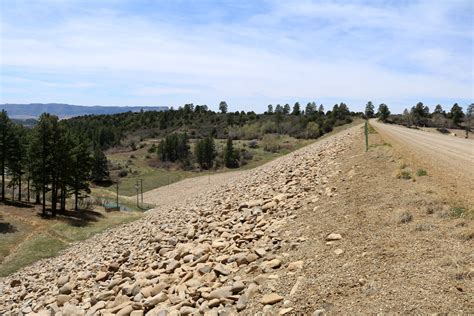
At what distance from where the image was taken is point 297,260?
33.1 ft

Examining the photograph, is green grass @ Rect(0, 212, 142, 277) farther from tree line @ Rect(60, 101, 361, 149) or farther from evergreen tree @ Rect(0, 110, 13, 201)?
tree line @ Rect(60, 101, 361, 149)

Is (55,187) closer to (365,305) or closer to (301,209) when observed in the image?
(301,209)

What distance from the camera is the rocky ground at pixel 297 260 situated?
7.91 metres

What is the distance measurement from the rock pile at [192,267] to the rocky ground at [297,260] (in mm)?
48

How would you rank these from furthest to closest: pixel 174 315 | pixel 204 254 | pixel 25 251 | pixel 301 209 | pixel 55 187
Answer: pixel 55 187 < pixel 25 251 < pixel 301 209 < pixel 204 254 < pixel 174 315

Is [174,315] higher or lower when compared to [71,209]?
higher

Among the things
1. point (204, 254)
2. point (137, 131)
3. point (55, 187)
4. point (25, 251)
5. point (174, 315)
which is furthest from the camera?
point (137, 131)

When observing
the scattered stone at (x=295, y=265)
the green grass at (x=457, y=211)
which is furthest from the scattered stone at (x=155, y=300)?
the green grass at (x=457, y=211)

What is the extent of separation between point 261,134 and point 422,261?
150 metres

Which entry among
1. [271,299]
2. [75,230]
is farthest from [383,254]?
[75,230]

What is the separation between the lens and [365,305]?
7395 millimetres

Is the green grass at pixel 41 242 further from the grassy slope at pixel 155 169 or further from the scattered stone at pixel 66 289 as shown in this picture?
the grassy slope at pixel 155 169

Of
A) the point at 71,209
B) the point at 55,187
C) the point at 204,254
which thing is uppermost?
the point at 204,254

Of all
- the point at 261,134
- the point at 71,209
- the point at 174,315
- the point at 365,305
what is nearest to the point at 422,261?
the point at 365,305
